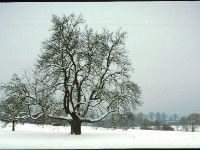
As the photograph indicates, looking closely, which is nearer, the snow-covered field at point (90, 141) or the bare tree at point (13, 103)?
the snow-covered field at point (90, 141)

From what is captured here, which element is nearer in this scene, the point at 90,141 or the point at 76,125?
the point at 90,141

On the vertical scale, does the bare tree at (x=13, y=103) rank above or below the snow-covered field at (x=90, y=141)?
above

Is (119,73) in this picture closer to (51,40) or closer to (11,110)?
(51,40)

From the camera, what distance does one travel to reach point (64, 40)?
29.0 metres

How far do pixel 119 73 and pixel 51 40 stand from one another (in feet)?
21.9

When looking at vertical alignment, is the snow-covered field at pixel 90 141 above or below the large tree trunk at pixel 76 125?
below

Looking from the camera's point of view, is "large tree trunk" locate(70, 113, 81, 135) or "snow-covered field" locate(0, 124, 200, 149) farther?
"large tree trunk" locate(70, 113, 81, 135)

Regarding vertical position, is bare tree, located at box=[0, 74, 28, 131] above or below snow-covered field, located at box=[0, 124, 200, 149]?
above

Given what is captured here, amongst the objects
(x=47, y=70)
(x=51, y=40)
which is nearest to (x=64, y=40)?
(x=51, y=40)

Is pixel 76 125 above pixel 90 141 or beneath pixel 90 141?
above

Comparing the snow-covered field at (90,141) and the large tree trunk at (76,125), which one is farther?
the large tree trunk at (76,125)

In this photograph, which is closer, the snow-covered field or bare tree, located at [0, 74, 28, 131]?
the snow-covered field

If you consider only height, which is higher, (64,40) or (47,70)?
(64,40)

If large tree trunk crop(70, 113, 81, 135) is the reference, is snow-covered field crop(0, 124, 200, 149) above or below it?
below
